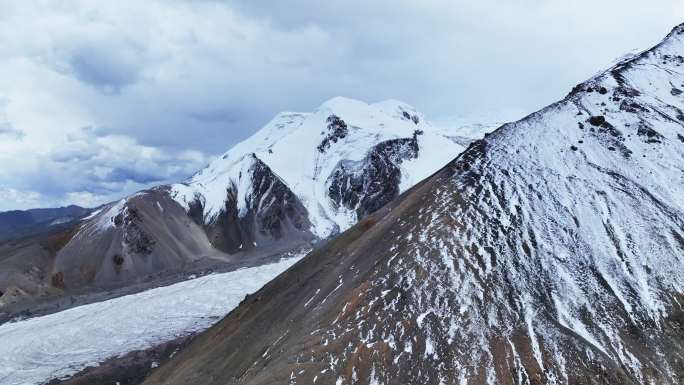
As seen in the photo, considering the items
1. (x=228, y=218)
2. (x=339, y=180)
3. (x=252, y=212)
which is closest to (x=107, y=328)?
(x=228, y=218)

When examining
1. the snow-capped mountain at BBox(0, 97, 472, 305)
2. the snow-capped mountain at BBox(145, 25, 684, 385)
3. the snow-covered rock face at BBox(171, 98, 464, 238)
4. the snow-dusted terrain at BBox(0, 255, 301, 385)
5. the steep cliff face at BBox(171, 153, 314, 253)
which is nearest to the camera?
the snow-capped mountain at BBox(145, 25, 684, 385)

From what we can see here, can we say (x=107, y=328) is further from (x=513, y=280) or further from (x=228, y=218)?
(x=228, y=218)

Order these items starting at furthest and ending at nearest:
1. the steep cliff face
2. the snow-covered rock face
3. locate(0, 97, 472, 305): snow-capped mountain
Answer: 1. the snow-covered rock face
2. the steep cliff face
3. locate(0, 97, 472, 305): snow-capped mountain

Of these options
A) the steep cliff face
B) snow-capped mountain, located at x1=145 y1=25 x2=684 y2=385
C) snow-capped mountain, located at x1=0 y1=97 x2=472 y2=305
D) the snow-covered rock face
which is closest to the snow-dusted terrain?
snow-capped mountain, located at x1=0 y1=97 x2=472 y2=305

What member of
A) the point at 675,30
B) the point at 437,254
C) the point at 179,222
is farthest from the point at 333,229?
the point at 437,254

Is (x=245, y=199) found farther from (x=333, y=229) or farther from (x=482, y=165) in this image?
(x=482, y=165)

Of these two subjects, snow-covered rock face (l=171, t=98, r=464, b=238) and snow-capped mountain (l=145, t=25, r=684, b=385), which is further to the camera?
snow-covered rock face (l=171, t=98, r=464, b=238)

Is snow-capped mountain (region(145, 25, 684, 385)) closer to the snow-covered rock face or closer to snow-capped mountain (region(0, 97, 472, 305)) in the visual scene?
snow-capped mountain (region(0, 97, 472, 305))
